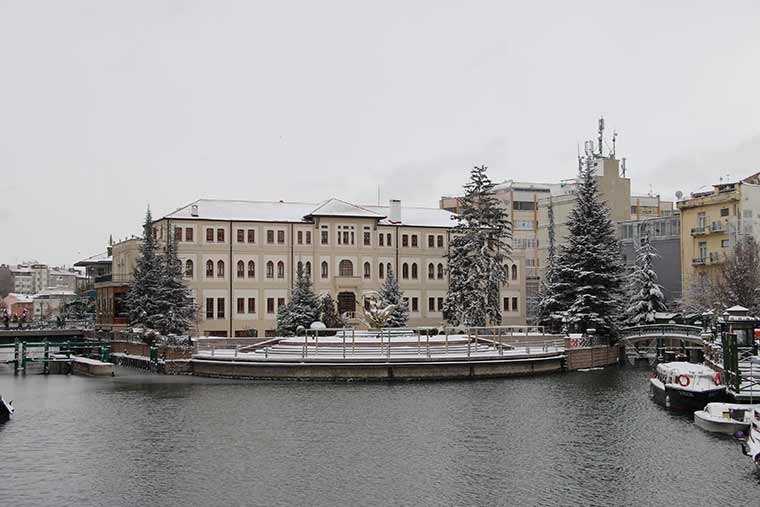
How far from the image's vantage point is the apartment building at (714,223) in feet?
230

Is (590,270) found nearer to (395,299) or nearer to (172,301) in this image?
(395,299)

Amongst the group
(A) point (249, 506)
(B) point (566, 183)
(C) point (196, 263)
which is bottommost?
(A) point (249, 506)

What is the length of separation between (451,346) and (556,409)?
1420 cm

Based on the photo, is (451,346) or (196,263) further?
(196,263)

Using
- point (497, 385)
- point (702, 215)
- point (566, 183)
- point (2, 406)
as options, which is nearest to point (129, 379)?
point (2, 406)

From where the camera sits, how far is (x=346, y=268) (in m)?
74.6

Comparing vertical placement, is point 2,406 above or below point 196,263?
below

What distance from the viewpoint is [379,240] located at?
75.8 metres

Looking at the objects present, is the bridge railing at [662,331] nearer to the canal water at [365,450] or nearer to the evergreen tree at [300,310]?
the canal water at [365,450]

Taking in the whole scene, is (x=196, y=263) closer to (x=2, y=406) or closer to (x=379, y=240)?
(x=379, y=240)

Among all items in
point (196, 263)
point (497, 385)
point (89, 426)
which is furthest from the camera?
point (196, 263)

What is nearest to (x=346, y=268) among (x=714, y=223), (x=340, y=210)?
(x=340, y=210)

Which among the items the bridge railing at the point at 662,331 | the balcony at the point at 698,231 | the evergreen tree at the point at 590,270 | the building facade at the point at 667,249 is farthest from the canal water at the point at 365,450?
the building facade at the point at 667,249

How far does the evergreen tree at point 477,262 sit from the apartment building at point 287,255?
11264 mm
